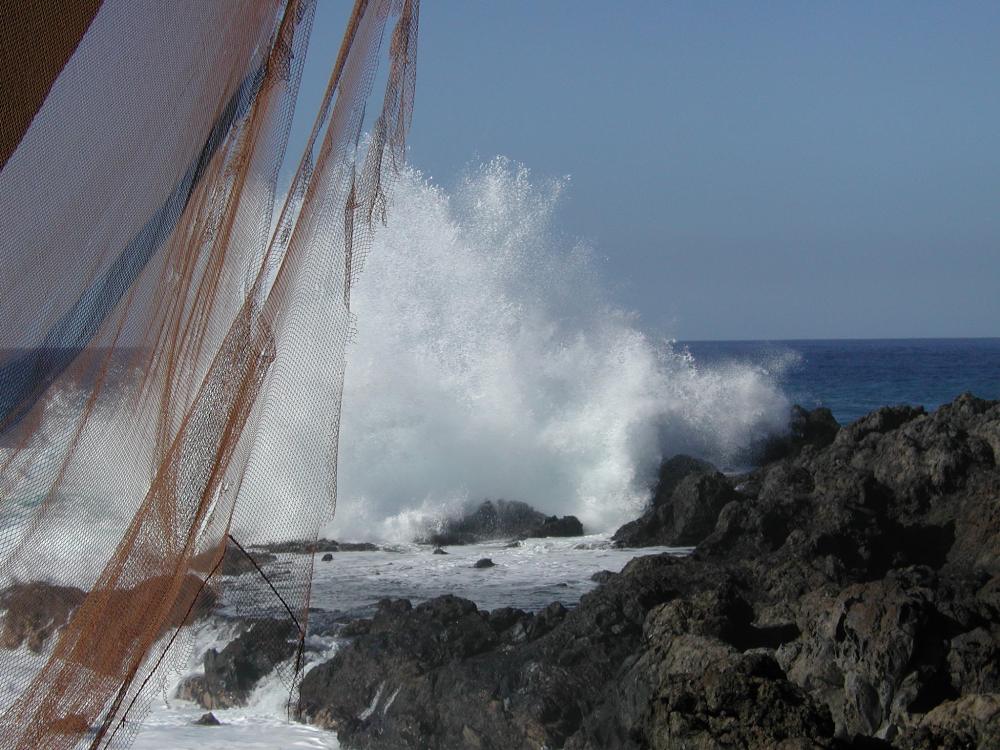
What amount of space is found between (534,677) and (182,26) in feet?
16.0

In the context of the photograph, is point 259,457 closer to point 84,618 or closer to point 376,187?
point 84,618

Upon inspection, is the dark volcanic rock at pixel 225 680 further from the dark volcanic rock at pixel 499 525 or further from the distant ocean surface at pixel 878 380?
the distant ocean surface at pixel 878 380

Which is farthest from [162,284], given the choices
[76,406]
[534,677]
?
[534,677]

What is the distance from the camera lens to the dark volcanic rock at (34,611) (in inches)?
67.0

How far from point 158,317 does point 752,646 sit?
4541 millimetres

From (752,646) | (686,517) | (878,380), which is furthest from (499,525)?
(878,380)

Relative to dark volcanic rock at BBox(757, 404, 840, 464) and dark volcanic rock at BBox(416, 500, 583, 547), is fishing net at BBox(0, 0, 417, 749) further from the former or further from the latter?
dark volcanic rock at BBox(757, 404, 840, 464)

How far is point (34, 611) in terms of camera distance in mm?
1748

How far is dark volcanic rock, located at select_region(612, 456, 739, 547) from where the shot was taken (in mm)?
11664

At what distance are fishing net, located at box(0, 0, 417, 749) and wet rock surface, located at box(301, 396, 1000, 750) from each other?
2.20 metres

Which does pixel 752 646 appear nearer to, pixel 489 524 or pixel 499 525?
pixel 499 525

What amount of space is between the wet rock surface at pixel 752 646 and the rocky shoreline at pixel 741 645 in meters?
0.01

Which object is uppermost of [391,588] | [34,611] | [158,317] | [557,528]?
[158,317]

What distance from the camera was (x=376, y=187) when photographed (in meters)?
2.02
